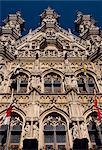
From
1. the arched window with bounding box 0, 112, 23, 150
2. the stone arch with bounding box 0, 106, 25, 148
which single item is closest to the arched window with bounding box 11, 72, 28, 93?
the stone arch with bounding box 0, 106, 25, 148

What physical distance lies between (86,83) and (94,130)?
434 cm

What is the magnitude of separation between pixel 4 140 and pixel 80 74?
23.1 feet

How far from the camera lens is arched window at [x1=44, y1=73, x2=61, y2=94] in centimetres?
1895

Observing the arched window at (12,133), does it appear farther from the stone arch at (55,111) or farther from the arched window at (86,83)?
the arched window at (86,83)

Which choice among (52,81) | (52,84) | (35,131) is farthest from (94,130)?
(52,81)

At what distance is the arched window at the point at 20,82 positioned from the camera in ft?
62.5

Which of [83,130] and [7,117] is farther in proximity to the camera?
[7,117]

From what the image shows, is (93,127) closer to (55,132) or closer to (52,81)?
(55,132)

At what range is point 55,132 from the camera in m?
15.5

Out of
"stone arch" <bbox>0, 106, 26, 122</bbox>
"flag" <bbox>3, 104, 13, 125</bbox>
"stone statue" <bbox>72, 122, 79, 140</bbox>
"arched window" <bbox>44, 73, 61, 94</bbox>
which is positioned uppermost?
"arched window" <bbox>44, 73, 61, 94</bbox>

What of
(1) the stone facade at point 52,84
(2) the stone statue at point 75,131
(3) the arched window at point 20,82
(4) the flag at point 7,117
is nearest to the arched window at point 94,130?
(1) the stone facade at point 52,84

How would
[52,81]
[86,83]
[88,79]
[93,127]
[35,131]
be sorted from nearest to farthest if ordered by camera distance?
[35,131], [93,127], [86,83], [52,81], [88,79]

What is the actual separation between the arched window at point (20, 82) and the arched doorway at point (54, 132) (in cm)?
315

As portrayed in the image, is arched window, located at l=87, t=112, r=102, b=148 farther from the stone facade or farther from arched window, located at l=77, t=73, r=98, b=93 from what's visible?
arched window, located at l=77, t=73, r=98, b=93
